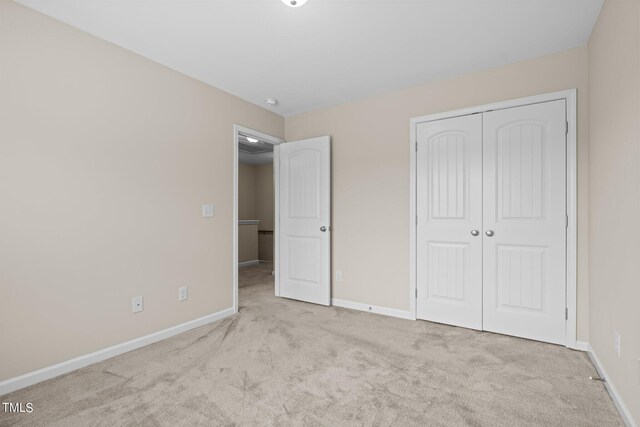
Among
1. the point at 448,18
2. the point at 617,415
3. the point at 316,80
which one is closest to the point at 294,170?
the point at 316,80

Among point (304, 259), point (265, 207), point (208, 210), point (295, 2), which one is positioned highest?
point (295, 2)

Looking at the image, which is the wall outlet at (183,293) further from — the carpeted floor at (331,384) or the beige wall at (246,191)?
the beige wall at (246,191)

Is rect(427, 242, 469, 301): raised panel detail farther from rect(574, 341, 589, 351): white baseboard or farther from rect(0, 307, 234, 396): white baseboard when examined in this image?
rect(0, 307, 234, 396): white baseboard

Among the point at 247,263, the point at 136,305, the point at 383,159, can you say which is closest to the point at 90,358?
the point at 136,305

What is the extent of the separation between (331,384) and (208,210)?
2.04 m

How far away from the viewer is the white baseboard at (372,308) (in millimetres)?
3342

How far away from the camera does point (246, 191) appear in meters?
8.04

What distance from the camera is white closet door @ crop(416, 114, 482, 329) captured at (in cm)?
295

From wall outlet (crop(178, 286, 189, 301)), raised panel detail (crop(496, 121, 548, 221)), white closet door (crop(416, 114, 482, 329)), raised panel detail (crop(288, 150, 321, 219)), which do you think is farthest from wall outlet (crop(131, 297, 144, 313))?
raised panel detail (crop(496, 121, 548, 221))

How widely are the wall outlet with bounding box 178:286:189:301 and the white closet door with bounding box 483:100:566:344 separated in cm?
280

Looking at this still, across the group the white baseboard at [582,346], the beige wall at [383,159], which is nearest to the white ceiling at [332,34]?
the beige wall at [383,159]

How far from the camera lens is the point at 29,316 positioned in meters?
2.04

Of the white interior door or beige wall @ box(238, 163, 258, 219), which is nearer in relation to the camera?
the white interior door

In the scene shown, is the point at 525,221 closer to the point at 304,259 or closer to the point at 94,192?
the point at 304,259
